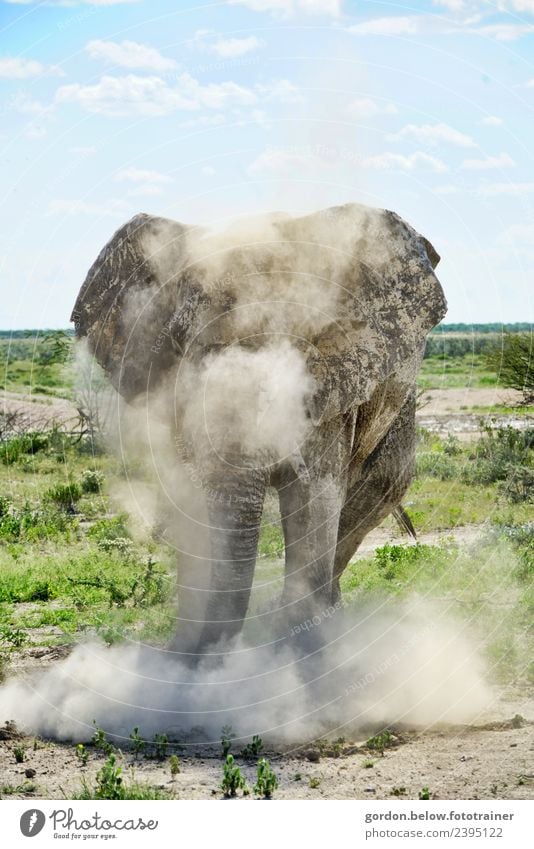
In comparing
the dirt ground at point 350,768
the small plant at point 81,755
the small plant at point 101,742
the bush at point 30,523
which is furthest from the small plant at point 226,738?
the bush at point 30,523

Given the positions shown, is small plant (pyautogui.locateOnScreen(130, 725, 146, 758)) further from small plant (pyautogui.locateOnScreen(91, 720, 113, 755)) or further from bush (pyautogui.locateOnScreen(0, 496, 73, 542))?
bush (pyautogui.locateOnScreen(0, 496, 73, 542))

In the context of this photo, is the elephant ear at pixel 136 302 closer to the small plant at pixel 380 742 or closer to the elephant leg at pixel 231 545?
the elephant leg at pixel 231 545

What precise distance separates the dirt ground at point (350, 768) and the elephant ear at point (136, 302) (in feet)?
6.71

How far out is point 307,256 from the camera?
6223mm

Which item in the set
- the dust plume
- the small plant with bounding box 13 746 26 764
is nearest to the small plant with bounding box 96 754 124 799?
the small plant with bounding box 13 746 26 764

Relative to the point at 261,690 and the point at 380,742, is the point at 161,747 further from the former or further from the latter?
the point at 380,742

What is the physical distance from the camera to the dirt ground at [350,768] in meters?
4.79

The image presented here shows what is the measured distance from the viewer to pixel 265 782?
4641 millimetres

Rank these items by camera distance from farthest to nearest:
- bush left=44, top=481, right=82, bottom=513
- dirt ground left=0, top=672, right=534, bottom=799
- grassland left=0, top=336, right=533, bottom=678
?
bush left=44, top=481, right=82, bottom=513, grassland left=0, top=336, right=533, bottom=678, dirt ground left=0, top=672, right=534, bottom=799

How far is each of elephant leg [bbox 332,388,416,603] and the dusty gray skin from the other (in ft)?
3.13

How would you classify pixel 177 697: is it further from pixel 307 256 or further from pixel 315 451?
pixel 307 256

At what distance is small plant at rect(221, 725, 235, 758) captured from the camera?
205 inches

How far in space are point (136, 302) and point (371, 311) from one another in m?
1.27

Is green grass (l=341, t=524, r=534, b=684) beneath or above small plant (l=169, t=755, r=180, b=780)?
above
